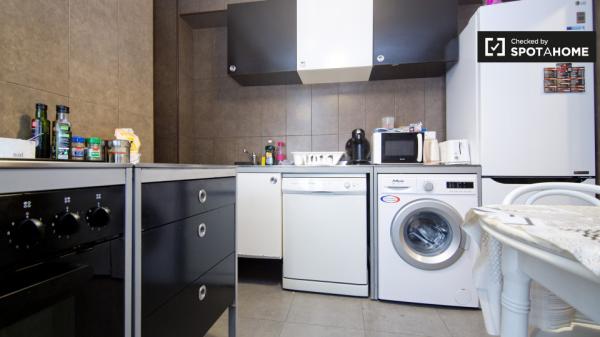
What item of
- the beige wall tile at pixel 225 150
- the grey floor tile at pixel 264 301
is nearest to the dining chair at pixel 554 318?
the grey floor tile at pixel 264 301

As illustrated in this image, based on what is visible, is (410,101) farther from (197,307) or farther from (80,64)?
(80,64)

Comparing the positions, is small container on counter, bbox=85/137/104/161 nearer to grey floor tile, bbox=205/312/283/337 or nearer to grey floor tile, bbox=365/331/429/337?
grey floor tile, bbox=205/312/283/337

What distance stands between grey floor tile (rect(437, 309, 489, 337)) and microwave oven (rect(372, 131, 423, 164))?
3.26 feet

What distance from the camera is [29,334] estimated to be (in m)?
0.45

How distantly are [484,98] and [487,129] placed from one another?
0.66 ft

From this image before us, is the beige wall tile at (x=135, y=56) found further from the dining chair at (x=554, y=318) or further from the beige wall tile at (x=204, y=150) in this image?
the dining chair at (x=554, y=318)

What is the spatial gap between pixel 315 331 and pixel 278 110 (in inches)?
71.7

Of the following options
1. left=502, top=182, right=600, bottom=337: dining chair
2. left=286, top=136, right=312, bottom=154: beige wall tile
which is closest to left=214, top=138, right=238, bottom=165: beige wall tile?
left=286, top=136, right=312, bottom=154: beige wall tile

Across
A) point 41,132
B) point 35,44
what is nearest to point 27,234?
→ point 41,132

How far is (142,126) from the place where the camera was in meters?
1.68

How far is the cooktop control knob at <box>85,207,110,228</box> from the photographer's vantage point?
552mm

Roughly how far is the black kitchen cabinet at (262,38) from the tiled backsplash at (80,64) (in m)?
0.61

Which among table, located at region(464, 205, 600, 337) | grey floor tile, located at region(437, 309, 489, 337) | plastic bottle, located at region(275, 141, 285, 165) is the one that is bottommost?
→ grey floor tile, located at region(437, 309, 489, 337)

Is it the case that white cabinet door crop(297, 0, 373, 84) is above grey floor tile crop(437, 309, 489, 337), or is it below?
above
